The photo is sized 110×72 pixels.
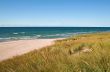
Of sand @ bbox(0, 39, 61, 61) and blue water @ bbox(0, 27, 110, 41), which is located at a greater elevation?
sand @ bbox(0, 39, 61, 61)

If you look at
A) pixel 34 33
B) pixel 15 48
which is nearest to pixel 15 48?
pixel 15 48

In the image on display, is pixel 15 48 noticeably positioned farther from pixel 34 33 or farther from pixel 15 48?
pixel 34 33

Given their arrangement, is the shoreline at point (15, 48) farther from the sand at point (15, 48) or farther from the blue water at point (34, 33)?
the blue water at point (34, 33)

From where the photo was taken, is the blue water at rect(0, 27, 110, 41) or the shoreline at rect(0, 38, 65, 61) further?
the blue water at rect(0, 27, 110, 41)

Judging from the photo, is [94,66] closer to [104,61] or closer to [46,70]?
[104,61]

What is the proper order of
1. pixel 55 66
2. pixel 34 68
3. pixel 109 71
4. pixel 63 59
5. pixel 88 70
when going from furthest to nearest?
pixel 63 59, pixel 34 68, pixel 55 66, pixel 88 70, pixel 109 71

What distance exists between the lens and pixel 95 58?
14.5 feet

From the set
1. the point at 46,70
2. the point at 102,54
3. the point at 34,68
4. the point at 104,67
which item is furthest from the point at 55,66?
the point at 102,54

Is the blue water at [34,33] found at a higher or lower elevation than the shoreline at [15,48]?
lower

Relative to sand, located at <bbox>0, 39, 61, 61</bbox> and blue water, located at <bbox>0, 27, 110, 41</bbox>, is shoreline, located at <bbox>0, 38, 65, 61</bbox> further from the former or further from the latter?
blue water, located at <bbox>0, 27, 110, 41</bbox>

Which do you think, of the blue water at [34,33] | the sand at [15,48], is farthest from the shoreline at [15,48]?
the blue water at [34,33]

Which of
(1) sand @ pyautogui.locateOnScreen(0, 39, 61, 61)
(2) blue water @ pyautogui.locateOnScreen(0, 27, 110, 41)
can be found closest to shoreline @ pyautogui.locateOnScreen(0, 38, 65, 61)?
(1) sand @ pyautogui.locateOnScreen(0, 39, 61, 61)

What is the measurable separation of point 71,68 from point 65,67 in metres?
0.11

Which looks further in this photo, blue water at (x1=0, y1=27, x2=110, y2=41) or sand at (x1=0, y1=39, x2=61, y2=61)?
blue water at (x1=0, y1=27, x2=110, y2=41)
